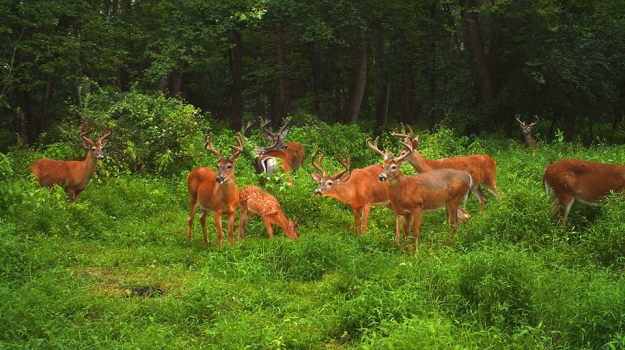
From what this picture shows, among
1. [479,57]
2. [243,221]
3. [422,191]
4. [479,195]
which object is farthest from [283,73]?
[422,191]

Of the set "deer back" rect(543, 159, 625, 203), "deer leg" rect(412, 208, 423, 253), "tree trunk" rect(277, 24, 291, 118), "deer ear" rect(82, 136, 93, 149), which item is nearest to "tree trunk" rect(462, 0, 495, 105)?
"tree trunk" rect(277, 24, 291, 118)

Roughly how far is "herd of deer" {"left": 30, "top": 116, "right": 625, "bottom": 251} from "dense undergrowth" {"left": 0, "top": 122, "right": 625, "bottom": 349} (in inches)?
12.0

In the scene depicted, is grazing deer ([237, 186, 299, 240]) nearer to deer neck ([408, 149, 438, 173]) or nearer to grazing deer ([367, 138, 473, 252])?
grazing deer ([367, 138, 473, 252])

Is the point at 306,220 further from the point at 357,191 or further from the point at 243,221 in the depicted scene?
the point at 243,221

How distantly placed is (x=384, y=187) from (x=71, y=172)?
5397mm

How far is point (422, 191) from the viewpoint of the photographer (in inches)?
385

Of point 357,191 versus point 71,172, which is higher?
point 71,172

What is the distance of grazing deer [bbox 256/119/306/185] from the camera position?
14.1m

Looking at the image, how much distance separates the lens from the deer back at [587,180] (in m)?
8.99

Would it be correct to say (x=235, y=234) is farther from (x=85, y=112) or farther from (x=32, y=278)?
(x=85, y=112)

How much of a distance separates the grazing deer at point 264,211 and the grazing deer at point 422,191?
5.01ft

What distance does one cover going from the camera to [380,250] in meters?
8.98

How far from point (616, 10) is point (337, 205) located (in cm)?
1303

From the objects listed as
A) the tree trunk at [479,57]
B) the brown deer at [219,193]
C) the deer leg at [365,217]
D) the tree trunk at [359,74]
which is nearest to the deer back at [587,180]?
the deer leg at [365,217]
